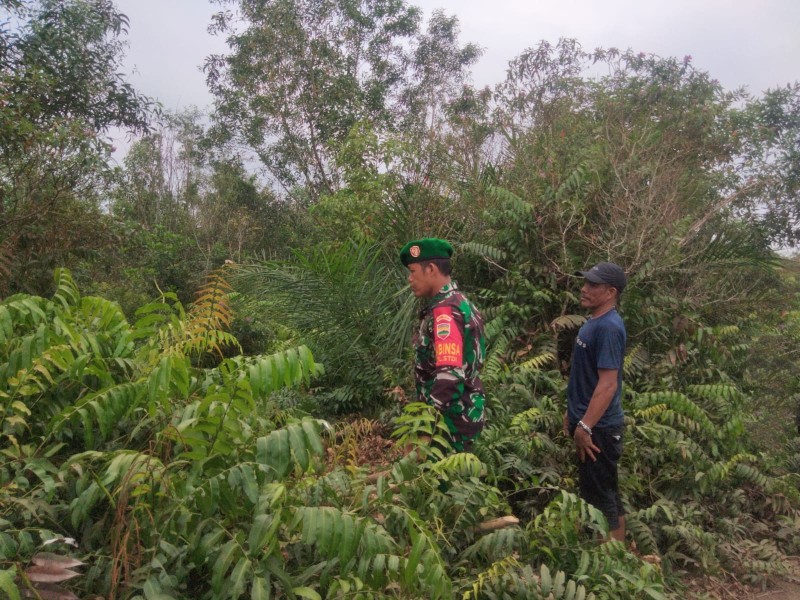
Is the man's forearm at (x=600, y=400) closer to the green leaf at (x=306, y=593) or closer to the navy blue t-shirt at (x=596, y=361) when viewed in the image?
the navy blue t-shirt at (x=596, y=361)

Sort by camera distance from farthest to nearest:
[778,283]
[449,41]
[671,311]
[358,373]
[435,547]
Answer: [449,41], [778,283], [671,311], [358,373], [435,547]

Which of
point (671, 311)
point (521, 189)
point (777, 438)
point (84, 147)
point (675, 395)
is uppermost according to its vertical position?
point (84, 147)

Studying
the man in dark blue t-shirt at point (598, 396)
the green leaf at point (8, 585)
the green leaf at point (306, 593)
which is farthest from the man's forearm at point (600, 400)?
the green leaf at point (8, 585)

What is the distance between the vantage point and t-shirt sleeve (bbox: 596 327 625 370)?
369cm

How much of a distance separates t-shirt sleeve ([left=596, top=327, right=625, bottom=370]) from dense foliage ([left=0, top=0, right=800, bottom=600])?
2.69 ft

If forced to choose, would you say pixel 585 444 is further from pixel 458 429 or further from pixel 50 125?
pixel 50 125

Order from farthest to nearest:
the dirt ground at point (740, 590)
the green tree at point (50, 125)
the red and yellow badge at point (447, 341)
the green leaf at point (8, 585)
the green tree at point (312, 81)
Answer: the green tree at point (312, 81)
the green tree at point (50, 125)
the dirt ground at point (740, 590)
the red and yellow badge at point (447, 341)
the green leaf at point (8, 585)

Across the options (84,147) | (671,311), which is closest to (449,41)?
(84,147)

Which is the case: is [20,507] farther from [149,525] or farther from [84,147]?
[84,147]

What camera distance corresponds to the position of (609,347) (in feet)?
12.2

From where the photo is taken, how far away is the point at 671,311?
5.95 m

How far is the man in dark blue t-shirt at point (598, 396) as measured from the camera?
12.2 feet

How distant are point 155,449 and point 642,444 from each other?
379 cm

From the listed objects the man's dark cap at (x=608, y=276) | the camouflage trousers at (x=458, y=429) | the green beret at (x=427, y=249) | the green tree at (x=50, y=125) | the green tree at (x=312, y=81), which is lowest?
the camouflage trousers at (x=458, y=429)
